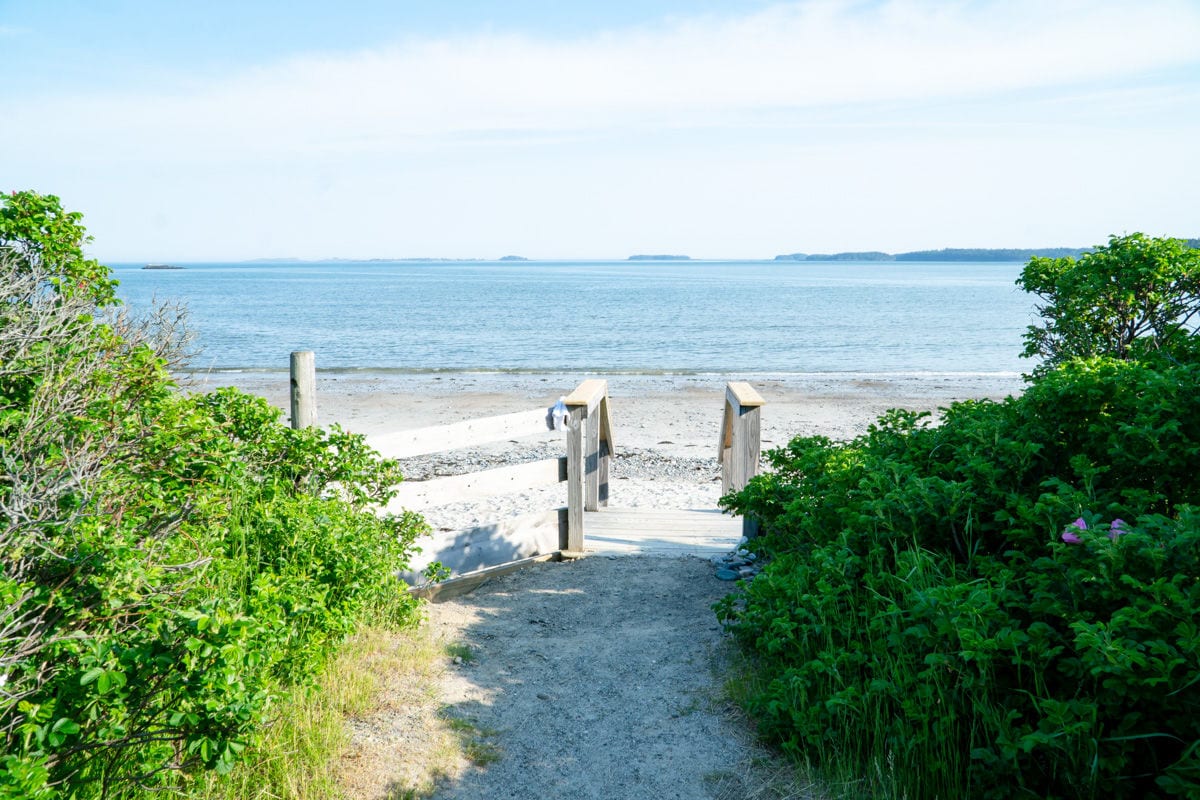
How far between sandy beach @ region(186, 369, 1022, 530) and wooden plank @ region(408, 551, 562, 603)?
166 centimetres

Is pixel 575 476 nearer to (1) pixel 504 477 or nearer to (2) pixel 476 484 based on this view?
(1) pixel 504 477

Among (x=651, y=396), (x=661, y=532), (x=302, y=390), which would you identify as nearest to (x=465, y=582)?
(x=302, y=390)

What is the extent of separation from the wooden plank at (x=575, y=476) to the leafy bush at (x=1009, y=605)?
2125 mm

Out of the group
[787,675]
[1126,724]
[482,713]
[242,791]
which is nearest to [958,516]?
[787,675]

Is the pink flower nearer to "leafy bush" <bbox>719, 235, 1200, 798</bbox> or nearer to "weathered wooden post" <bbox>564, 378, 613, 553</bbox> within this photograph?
"leafy bush" <bbox>719, 235, 1200, 798</bbox>

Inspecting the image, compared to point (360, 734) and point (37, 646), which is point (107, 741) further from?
point (360, 734)

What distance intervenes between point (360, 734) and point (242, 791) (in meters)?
0.64

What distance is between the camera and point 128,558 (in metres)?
2.68

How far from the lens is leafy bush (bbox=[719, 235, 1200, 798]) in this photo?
96.2 inches

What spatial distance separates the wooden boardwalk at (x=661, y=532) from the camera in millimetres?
6676

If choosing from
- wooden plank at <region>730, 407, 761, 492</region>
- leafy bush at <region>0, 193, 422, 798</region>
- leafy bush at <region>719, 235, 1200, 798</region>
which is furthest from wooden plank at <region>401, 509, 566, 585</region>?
leafy bush at <region>719, 235, 1200, 798</region>

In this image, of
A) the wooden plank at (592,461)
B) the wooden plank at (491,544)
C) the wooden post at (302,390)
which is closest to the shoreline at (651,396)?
the wooden plank at (592,461)

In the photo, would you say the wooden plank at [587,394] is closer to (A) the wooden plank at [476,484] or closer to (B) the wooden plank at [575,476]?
(B) the wooden plank at [575,476]

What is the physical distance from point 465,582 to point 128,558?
3.07 metres
